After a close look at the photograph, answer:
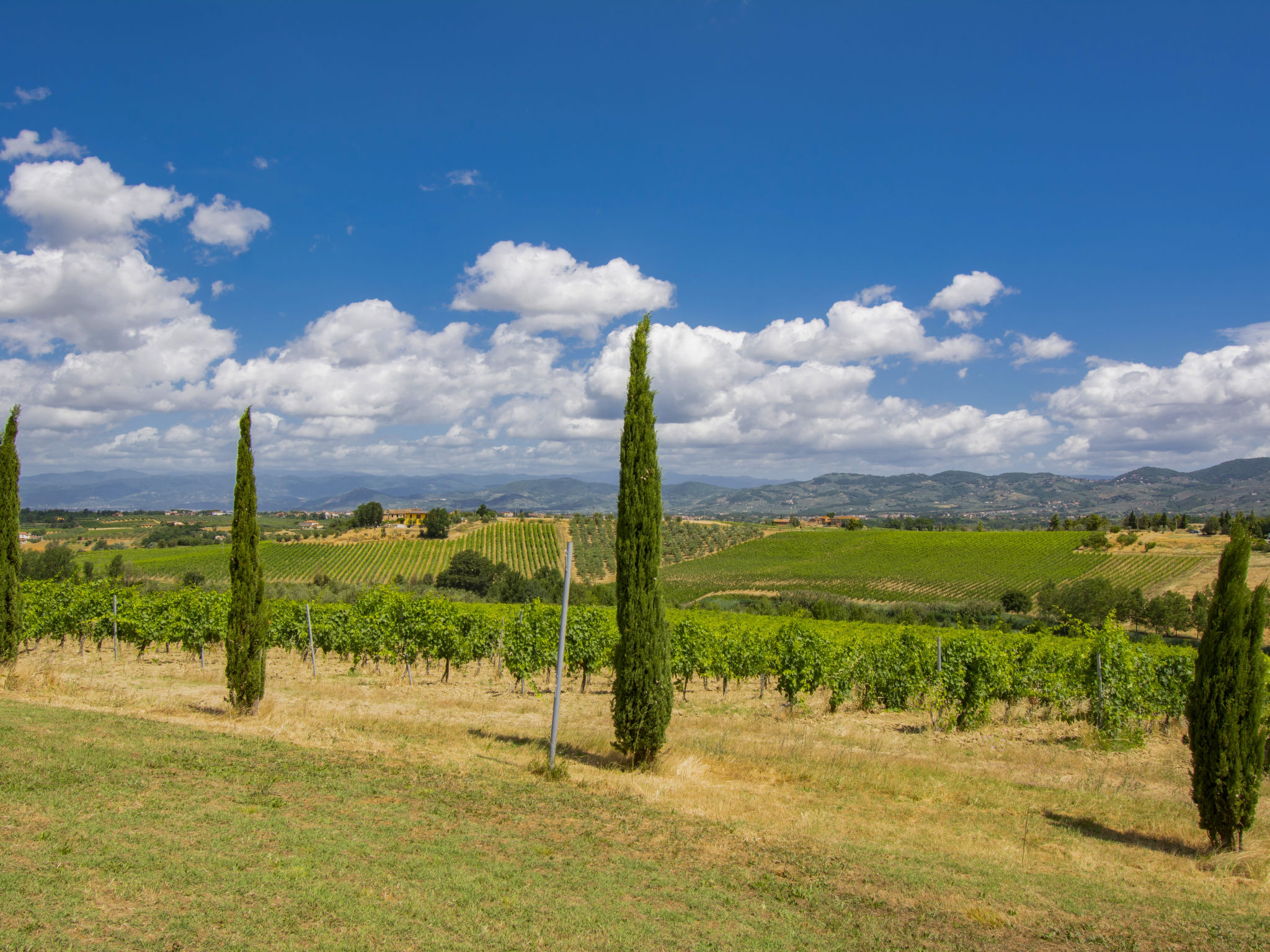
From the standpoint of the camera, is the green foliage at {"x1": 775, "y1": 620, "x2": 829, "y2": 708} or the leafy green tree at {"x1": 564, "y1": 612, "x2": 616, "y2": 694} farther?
the leafy green tree at {"x1": 564, "y1": 612, "x2": 616, "y2": 694}

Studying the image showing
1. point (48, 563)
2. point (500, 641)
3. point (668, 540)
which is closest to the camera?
point (500, 641)

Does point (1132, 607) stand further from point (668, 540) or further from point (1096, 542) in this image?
point (668, 540)

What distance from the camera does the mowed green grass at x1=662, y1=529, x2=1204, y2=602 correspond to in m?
70.7

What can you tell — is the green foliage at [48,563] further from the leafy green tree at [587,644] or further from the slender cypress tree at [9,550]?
the leafy green tree at [587,644]

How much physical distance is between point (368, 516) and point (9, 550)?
93.3 meters

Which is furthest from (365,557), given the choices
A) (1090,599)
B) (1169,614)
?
(1169,614)

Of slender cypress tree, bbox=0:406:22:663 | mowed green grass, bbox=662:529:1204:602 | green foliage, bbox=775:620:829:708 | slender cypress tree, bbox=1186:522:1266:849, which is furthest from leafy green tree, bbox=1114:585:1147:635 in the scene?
slender cypress tree, bbox=0:406:22:663

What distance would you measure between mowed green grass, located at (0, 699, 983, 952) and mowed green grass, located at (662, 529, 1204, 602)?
58.7m

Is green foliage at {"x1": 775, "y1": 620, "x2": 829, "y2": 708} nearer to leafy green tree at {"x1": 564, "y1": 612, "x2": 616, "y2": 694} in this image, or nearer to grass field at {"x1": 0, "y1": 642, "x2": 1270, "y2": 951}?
grass field at {"x1": 0, "y1": 642, "x2": 1270, "y2": 951}

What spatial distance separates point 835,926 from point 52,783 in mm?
7829

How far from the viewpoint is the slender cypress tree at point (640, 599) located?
1088 centimetres

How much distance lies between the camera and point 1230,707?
8.55 m

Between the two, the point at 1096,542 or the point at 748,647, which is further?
the point at 1096,542

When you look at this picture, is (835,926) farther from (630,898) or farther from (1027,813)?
(1027,813)
